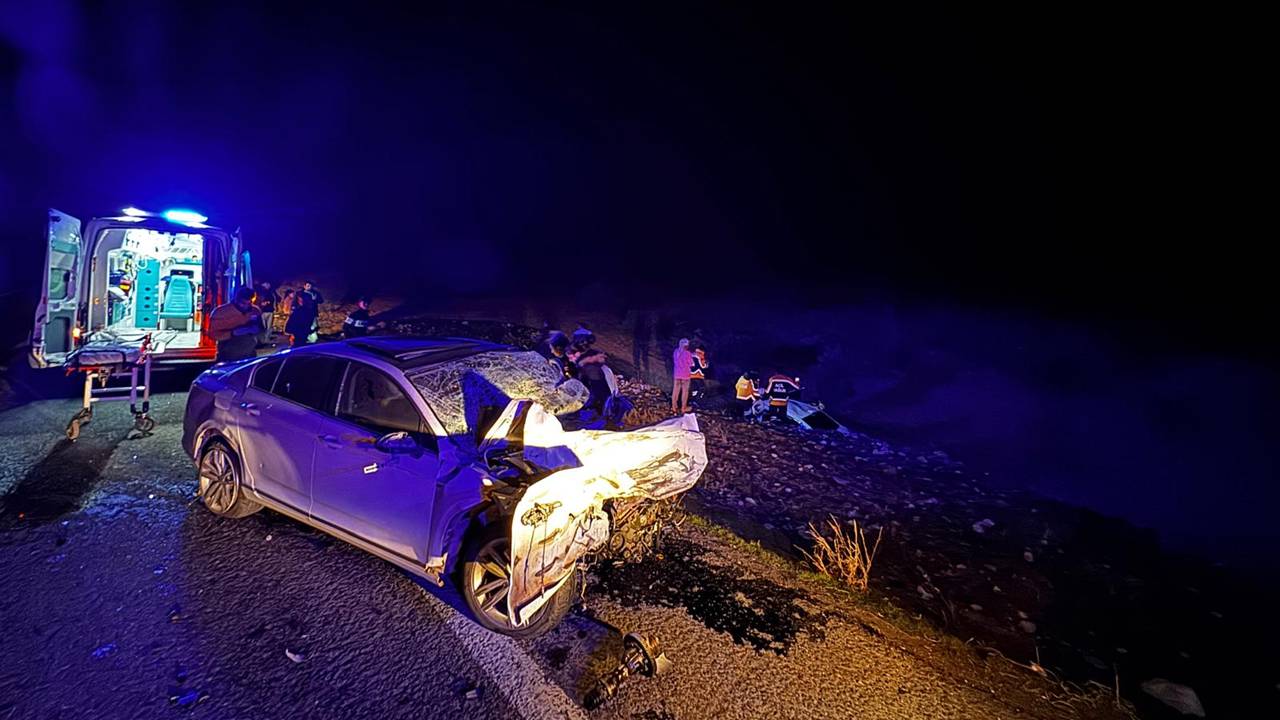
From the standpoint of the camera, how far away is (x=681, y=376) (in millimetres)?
9398

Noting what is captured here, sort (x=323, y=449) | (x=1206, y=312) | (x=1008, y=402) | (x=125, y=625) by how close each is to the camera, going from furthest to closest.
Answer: (x=1206, y=312)
(x=1008, y=402)
(x=323, y=449)
(x=125, y=625)

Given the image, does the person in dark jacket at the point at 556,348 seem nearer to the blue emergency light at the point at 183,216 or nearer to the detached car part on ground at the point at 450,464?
the detached car part on ground at the point at 450,464

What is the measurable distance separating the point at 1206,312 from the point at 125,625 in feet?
77.4

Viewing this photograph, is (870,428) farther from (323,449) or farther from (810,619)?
(323,449)

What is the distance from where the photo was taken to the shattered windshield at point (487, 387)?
3.28 meters

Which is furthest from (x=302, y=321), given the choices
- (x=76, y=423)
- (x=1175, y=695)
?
(x=1175, y=695)

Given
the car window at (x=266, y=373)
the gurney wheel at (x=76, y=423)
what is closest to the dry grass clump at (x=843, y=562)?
the car window at (x=266, y=373)

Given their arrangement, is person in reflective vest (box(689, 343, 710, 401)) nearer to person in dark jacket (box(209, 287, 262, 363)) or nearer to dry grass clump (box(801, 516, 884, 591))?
dry grass clump (box(801, 516, 884, 591))

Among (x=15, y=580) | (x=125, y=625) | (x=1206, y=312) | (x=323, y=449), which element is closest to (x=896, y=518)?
(x=323, y=449)

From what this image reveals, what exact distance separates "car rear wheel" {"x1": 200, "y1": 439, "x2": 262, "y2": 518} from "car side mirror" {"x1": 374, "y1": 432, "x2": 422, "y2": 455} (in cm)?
184

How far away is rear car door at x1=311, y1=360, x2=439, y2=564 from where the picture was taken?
3047mm

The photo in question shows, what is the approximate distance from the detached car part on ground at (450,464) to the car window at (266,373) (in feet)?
0.05

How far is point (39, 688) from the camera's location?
7.75ft

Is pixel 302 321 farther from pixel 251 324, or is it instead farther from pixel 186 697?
pixel 186 697
